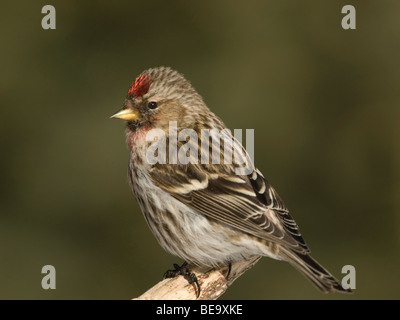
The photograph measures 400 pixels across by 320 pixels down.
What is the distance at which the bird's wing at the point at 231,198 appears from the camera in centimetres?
420

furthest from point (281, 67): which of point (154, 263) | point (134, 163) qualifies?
point (134, 163)

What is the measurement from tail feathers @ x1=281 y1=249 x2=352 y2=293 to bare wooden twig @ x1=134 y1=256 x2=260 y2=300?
1.41 ft

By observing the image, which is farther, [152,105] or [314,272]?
[152,105]

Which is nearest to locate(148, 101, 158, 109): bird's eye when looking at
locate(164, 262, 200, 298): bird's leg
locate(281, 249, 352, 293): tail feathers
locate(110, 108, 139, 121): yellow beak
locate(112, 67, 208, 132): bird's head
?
locate(112, 67, 208, 132): bird's head

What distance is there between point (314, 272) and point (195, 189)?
2.78ft

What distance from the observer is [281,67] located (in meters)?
7.93

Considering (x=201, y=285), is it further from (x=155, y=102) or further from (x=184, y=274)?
(x=155, y=102)

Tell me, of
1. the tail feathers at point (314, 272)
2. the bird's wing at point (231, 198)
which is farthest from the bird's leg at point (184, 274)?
the tail feathers at point (314, 272)

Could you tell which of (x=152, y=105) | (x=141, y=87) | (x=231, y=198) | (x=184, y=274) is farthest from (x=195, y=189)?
(x=141, y=87)

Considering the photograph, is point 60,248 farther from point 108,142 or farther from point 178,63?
point 178,63

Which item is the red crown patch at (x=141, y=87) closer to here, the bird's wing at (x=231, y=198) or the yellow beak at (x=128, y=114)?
the yellow beak at (x=128, y=114)

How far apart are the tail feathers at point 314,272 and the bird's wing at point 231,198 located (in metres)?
0.05

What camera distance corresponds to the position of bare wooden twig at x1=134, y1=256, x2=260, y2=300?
424 centimetres

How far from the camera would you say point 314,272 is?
406 centimetres
